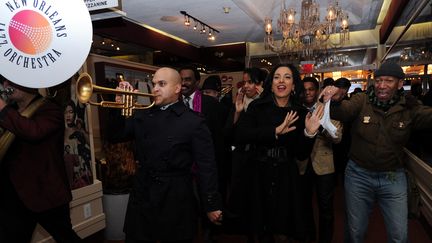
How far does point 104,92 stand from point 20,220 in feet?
3.23

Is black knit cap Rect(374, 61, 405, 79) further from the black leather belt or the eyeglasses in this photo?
the black leather belt

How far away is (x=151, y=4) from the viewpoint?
5.50m

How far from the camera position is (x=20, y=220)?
203 centimetres

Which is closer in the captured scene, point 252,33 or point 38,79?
point 38,79

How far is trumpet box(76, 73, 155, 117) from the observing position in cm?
186

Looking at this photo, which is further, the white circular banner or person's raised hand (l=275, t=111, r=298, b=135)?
person's raised hand (l=275, t=111, r=298, b=135)

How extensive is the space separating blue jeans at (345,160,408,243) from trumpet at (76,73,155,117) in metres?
1.64

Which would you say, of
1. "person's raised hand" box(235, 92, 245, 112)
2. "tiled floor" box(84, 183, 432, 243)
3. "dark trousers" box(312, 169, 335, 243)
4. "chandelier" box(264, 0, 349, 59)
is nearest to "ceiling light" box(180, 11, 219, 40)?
"chandelier" box(264, 0, 349, 59)

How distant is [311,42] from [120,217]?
382 cm

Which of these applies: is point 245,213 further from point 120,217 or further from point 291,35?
point 291,35

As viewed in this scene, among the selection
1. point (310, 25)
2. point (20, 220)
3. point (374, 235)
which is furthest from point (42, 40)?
point (310, 25)

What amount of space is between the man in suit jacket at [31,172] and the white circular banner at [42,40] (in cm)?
36

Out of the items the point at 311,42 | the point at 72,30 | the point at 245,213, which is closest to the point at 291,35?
the point at 311,42

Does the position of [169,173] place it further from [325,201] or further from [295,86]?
[325,201]
